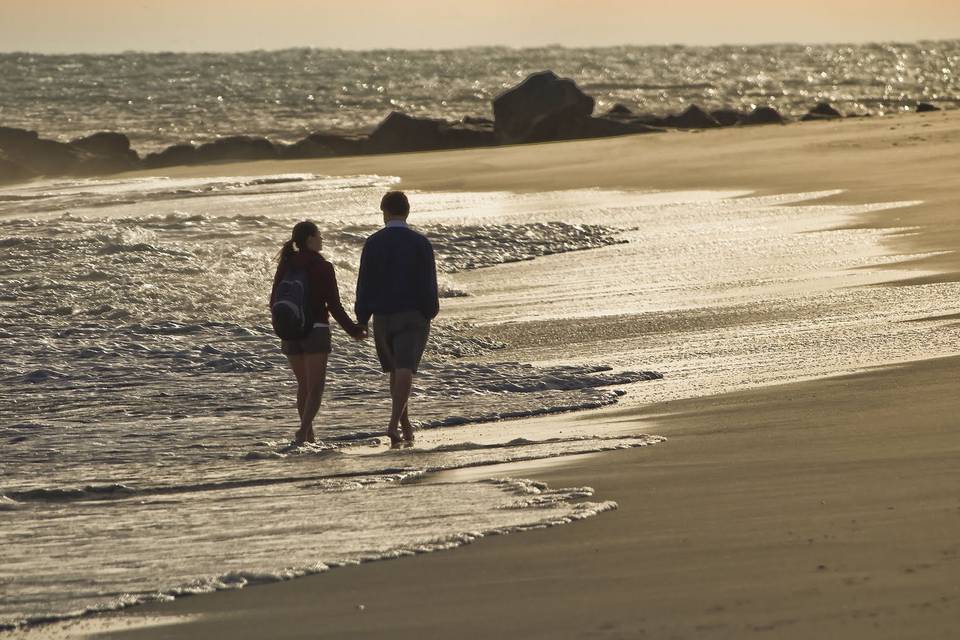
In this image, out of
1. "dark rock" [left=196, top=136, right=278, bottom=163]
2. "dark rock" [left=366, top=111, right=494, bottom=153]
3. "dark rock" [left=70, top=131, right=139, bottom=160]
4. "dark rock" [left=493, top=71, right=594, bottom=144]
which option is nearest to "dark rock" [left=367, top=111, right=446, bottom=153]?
"dark rock" [left=366, top=111, right=494, bottom=153]

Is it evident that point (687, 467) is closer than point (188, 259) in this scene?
Yes

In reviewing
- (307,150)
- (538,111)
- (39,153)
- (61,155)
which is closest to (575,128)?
(538,111)

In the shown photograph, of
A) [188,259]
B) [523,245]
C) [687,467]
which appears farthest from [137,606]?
[523,245]

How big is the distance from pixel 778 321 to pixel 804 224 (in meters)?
6.15

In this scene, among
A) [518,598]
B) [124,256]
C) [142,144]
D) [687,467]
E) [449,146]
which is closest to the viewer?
[518,598]

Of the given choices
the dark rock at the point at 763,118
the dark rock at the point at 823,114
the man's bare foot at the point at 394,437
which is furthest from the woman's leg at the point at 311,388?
the dark rock at the point at 823,114

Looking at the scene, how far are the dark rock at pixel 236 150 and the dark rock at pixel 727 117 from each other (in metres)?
11.7

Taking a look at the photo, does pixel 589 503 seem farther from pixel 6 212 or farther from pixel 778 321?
pixel 6 212

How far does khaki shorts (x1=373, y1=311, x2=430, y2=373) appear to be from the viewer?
772 centimetres

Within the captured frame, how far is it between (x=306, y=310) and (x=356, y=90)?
60143 millimetres

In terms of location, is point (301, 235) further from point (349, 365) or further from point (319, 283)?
point (349, 365)

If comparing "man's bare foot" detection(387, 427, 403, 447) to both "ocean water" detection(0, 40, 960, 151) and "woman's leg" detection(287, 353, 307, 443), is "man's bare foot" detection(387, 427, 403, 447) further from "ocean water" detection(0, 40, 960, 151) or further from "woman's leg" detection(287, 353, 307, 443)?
"ocean water" detection(0, 40, 960, 151)

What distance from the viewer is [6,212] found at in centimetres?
2059

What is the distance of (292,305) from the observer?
7699 mm
